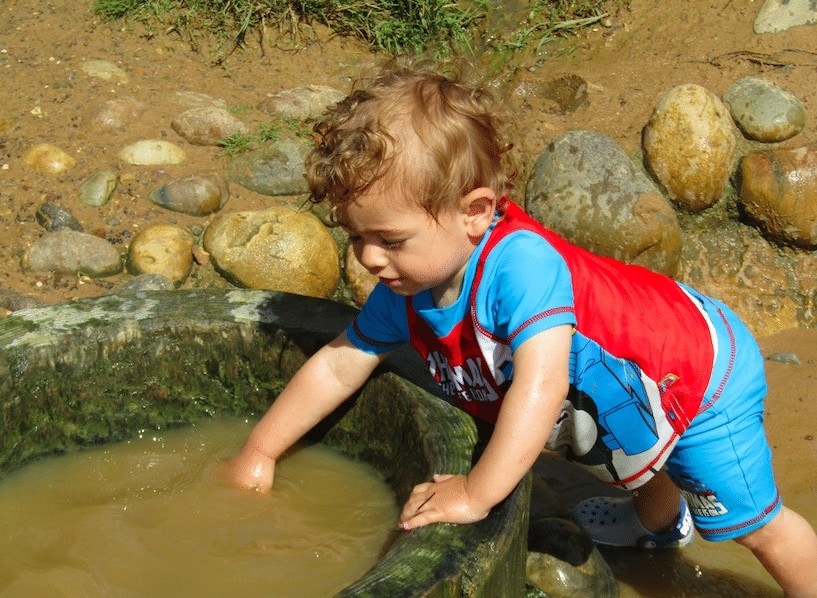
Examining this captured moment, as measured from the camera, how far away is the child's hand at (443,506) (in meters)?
2.06

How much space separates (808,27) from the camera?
510cm

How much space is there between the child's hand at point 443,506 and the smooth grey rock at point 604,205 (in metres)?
2.38

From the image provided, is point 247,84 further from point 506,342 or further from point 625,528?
point 506,342

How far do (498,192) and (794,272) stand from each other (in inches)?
106

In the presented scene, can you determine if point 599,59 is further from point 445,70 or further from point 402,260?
point 402,260

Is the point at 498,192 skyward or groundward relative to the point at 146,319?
skyward

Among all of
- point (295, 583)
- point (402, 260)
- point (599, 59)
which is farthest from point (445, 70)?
point (599, 59)

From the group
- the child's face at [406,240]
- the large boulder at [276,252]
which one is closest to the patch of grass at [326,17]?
the large boulder at [276,252]

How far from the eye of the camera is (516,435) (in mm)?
2109

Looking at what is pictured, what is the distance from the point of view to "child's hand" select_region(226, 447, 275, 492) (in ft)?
8.61

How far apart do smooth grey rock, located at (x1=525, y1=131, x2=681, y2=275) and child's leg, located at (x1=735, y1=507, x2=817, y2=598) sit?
6.49 feet

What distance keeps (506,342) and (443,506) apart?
41 centimetres

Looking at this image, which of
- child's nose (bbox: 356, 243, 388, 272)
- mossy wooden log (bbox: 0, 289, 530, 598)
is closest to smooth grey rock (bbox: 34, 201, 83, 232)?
mossy wooden log (bbox: 0, 289, 530, 598)

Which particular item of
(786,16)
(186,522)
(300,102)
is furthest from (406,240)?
(786,16)
